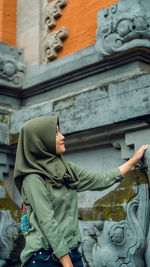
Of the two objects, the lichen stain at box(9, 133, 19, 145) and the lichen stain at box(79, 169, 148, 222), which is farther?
the lichen stain at box(9, 133, 19, 145)

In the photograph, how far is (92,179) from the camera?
2834 millimetres

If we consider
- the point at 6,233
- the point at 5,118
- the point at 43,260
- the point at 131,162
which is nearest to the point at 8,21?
the point at 5,118

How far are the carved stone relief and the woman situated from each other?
9.22 ft

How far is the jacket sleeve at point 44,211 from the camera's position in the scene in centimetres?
220

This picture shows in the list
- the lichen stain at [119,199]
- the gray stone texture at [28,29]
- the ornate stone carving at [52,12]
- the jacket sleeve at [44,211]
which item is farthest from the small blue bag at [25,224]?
the ornate stone carving at [52,12]

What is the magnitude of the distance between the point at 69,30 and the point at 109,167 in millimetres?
2150

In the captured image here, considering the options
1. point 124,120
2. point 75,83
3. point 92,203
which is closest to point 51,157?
point 124,120

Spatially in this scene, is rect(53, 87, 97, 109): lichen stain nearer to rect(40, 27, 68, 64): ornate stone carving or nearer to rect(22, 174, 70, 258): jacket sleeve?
rect(40, 27, 68, 64): ornate stone carving

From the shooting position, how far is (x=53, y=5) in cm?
535

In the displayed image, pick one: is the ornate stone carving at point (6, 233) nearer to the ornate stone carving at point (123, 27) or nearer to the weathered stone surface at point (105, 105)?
the weathered stone surface at point (105, 105)

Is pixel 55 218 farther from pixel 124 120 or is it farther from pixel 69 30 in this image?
pixel 69 30

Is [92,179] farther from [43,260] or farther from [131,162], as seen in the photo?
[43,260]

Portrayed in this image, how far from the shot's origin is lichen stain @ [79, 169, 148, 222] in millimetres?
3529

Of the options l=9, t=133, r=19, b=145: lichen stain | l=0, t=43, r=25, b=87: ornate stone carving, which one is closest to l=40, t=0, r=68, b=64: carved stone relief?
l=0, t=43, r=25, b=87: ornate stone carving
